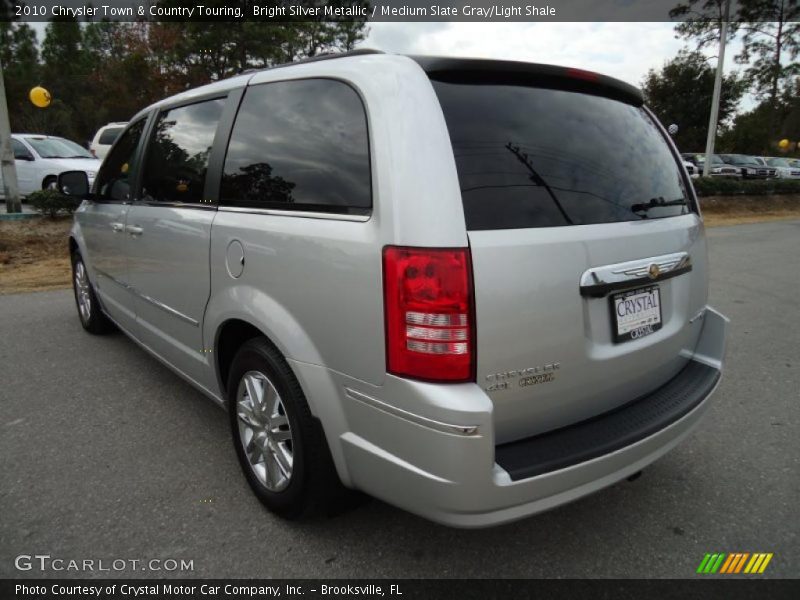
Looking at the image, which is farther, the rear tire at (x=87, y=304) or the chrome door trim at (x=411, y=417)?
the rear tire at (x=87, y=304)

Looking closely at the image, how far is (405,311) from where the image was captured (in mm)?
1728

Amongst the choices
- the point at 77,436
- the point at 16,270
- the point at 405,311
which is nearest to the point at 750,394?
the point at 405,311

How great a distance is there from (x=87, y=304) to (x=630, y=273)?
447cm

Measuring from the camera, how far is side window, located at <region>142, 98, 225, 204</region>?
2771 millimetres

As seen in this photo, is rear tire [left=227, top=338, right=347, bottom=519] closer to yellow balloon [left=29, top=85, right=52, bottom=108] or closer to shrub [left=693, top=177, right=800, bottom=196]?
yellow balloon [left=29, top=85, right=52, bottom=108]

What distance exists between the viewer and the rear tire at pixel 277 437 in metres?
2.10

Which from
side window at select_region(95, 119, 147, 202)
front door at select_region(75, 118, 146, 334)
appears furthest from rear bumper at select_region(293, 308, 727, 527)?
side window at select_region(95, 119, 147, 202)

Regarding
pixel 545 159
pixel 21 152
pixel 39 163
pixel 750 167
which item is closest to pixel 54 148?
pixel 21 152

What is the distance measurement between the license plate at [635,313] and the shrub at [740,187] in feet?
57.6

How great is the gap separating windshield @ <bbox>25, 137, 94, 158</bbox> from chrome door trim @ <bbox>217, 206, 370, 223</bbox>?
13.0 m

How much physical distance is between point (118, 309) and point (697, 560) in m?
3.70

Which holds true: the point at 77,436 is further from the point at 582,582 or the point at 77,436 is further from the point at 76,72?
the point at 76,72

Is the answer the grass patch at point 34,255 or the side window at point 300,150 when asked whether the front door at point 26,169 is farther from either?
the side window at point 300,150

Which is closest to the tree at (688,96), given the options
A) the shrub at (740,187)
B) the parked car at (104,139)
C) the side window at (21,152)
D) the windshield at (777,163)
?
the windshield at (777,163)
